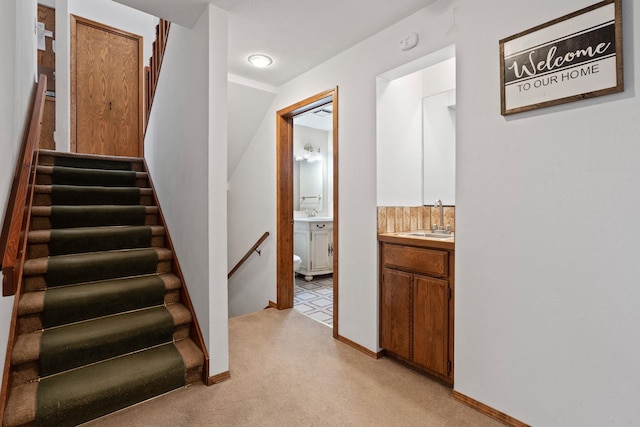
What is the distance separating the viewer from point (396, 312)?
7.29ft

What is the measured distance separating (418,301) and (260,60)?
7.52 feet

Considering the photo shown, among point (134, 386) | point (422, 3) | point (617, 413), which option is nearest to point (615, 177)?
point (617, 413)

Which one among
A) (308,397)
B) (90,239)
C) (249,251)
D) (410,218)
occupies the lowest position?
(308,397)

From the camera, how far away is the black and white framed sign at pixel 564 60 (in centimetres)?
130

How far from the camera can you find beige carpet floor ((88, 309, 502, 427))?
166cm

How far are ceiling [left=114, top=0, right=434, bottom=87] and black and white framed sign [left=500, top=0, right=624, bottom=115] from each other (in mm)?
710

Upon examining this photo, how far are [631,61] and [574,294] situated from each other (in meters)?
0.98

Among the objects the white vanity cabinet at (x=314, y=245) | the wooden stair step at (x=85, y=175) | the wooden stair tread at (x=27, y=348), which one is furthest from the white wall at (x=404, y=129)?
the wooden stair step at (x=85, y=175)

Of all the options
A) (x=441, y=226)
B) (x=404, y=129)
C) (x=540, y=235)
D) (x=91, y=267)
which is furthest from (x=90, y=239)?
(x=540, y=235)

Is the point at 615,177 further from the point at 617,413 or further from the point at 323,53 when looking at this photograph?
the point at 323,53

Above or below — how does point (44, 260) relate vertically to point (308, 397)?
above

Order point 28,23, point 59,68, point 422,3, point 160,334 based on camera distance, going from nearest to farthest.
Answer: point 422,3 < point 160,334 < point 28,23 < point 59,68

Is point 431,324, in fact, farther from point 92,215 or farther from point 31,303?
point 92,215

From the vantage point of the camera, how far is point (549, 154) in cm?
149
